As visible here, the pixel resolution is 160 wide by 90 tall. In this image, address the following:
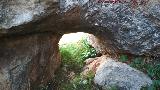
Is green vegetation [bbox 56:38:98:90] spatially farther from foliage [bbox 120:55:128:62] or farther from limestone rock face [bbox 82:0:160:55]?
limestone rock face [bbox 82:0:160:55]

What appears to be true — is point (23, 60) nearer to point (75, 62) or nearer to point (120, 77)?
point (75, 62)

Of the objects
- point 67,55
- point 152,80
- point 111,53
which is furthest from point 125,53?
point 67,55

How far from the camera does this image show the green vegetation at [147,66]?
19.1ft

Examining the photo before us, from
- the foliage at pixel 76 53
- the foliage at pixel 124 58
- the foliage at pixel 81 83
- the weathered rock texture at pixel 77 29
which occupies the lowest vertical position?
the foliage at pixel 81 83

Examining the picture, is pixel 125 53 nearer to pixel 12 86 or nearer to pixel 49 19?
pixel 49 19

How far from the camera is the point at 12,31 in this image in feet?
17.1

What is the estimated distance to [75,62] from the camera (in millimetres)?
7230

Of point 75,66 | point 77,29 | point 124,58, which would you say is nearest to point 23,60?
point 77,29

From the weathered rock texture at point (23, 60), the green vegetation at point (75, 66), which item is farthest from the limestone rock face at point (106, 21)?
the green vegetation at point (75, 66)

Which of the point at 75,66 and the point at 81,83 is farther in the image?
the point at 75,66

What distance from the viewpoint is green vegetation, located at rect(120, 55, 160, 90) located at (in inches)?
230

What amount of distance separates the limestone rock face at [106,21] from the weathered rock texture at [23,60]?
0.28m

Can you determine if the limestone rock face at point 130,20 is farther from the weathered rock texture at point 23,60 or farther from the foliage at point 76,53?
the foliage at point 76,53

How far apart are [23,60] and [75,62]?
167 centimetres
